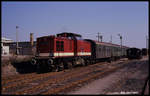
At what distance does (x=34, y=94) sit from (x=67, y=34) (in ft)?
41.5

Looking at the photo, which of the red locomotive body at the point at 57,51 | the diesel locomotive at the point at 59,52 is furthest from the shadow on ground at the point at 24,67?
the red locomotive body at the point at 57,51

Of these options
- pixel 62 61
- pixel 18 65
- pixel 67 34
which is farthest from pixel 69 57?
pixel 18 65

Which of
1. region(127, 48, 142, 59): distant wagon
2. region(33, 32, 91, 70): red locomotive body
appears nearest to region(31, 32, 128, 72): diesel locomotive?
region(33, 32, 91, 70): red locomotive body

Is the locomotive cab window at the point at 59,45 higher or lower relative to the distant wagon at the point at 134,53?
higher

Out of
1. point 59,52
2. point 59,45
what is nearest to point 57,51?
point 59,52

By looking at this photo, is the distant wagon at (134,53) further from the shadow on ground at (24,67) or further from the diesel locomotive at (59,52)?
the shadow on ground at (24,67)

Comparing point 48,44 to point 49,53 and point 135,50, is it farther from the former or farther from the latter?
point 135,50

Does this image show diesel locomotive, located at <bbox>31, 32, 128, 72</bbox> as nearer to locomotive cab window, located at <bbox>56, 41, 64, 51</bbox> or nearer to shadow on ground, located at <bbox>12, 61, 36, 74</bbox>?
locomotive cab window, located at <bbox>56, 41, 64, 51</bbox>

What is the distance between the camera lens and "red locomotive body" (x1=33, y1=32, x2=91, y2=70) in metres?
17.9

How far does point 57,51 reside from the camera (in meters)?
18.2

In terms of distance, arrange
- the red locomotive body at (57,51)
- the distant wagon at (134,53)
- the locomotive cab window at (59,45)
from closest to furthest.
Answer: the red locomotive body at (57,51) → the locomotive cab window at (59,45) → the distant wagon at (134,53)

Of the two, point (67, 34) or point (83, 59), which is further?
point (83, 59)

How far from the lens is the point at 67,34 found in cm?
2105

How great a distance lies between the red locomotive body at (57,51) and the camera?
17.9 metres
